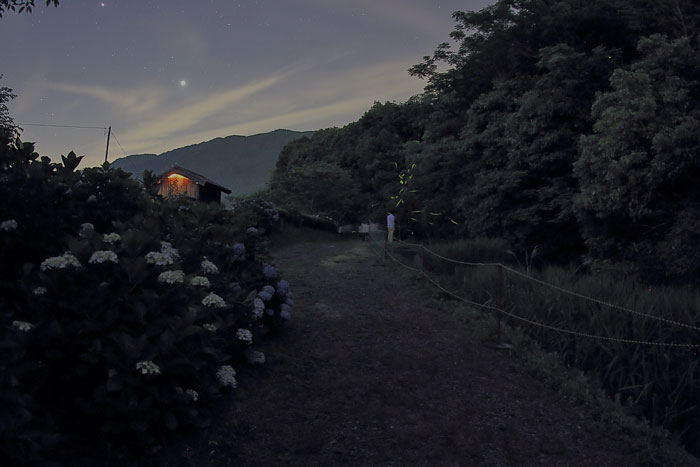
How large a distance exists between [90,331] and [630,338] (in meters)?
5.67

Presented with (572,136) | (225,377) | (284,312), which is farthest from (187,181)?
(225,377)

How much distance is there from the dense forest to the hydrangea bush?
35.7 ft

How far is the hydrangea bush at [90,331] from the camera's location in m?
2.78

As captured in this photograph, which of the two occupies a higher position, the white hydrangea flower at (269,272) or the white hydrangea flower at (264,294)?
the white hydrangea flower at (269,272)

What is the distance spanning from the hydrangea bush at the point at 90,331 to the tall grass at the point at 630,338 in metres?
3.85

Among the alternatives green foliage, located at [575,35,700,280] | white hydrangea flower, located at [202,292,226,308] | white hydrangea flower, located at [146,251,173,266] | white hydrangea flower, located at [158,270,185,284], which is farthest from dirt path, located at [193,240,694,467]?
green foliage, located at [575,35,700,280]

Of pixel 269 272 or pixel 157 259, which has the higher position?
pixel 157 259

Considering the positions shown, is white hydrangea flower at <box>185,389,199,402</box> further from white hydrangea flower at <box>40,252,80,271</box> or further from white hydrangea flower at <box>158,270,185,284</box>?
white hydrangea flower at <box>40,252,80,271</box>

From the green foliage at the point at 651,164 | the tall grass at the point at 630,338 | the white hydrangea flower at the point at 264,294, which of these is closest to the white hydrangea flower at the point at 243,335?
the white hydrangea flower at the point at 264,294

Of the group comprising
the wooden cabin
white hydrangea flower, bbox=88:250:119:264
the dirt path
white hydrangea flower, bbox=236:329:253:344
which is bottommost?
the dirt path

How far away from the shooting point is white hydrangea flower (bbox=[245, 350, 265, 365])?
462cm

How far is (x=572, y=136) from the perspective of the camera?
15.1 metres

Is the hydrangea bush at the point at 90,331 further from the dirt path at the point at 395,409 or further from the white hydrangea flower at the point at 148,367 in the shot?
the dirt path at the point at 395,409

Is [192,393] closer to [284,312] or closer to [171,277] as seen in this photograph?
[171,277]
